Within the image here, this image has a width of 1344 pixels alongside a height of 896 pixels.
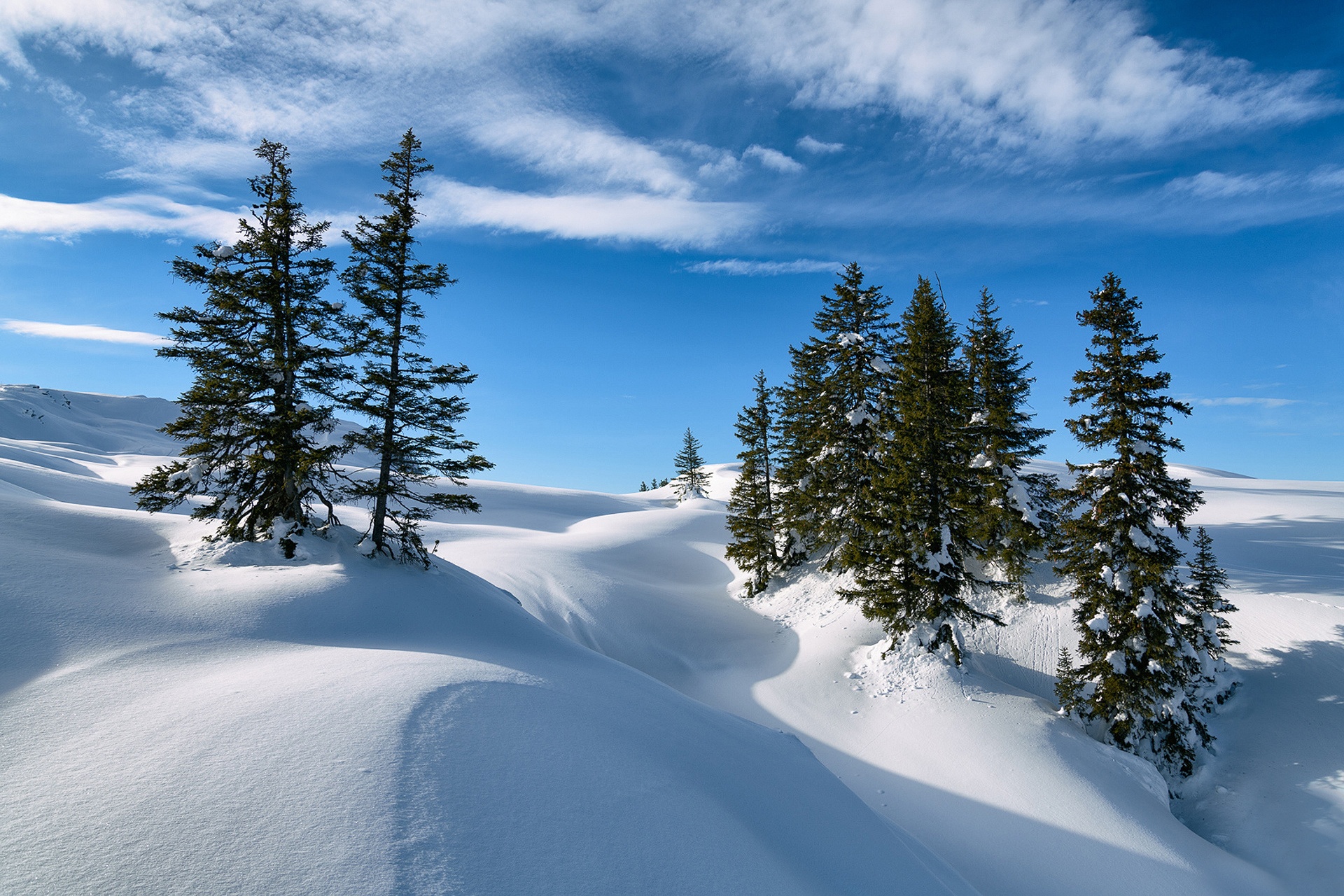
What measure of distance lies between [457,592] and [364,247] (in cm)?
1013

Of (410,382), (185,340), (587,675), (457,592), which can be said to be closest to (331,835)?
(587,675)

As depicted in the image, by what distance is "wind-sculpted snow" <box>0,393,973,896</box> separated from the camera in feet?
14.8

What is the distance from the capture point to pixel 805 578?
27.3 m

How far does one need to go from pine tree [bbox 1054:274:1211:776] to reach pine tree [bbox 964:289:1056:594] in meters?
4.12

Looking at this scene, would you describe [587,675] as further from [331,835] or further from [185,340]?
[185,340]

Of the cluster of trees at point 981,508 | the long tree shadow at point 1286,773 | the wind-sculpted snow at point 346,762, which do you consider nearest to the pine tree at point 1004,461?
the cluster of trees at point 981,508

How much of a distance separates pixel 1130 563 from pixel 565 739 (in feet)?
53.1

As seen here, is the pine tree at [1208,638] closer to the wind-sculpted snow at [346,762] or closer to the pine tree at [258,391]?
the wind-sculpted snow at [346,762]

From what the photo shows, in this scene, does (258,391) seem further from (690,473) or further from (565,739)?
(690,473)

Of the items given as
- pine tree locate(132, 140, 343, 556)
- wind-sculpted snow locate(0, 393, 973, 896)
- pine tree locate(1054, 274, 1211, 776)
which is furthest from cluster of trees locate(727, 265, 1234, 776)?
pine tree locate(132, 140, 343, 556)

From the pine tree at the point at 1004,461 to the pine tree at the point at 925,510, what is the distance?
1.35 metres

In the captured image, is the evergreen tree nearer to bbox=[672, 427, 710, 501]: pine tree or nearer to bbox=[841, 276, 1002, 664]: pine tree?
bbox=[672, 427, 710, 501]: pine tree

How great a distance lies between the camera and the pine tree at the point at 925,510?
19.0 m

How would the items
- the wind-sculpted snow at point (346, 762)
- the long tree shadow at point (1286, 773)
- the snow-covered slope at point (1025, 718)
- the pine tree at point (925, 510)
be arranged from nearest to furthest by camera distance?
the wind-sculpted snow at point (346, 762), the snow-covered slope at point (1025, 718), the long tree shadow at point (1286, 773), the pine tree at point (925, 510)
